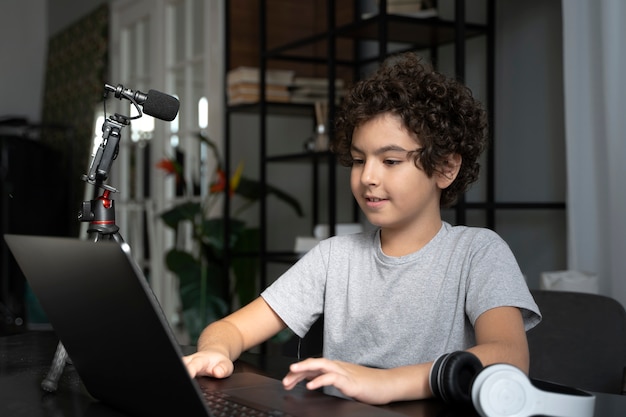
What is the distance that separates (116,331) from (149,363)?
0.20 ft

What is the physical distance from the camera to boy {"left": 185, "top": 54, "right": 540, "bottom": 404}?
1271mm

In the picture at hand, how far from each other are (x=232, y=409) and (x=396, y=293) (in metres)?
0.49

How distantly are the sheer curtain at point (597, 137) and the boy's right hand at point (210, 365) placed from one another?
133 centimetres

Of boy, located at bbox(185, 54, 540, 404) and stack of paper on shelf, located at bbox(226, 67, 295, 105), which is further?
stack of paper on shelf, located at bbox(226, 67, 295, 105)

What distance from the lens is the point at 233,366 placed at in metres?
1.19

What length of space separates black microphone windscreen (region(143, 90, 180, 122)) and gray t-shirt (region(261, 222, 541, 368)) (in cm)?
37

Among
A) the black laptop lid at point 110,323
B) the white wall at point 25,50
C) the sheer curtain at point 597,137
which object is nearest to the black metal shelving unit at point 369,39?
the sheer curtain at point 597,137

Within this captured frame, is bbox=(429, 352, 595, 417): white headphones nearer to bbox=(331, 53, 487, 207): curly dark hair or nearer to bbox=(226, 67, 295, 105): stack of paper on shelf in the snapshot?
bbox=(331, 53, 487, 207): curly dark hair

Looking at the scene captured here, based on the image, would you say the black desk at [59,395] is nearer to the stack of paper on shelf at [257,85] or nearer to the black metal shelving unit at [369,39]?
the black metal shelving unit at [369,39]

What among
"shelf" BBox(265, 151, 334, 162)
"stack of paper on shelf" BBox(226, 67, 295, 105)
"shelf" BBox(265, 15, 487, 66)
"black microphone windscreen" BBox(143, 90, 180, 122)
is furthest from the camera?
"stack of paper on shelf" BBox(226, 67, 295, 105)

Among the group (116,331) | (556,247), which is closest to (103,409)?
(116,331)

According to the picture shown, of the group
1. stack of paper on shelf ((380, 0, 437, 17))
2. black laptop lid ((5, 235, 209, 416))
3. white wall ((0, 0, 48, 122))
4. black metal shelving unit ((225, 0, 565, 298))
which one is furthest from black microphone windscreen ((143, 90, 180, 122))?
white wall ((0, 0, 48, 122))

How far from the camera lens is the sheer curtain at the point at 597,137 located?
2123 mm

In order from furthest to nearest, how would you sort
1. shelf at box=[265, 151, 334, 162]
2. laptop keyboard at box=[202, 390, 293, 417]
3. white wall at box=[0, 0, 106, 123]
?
1. white wall at box=[0, 0, 106, 123]
2. shelf at box=[265, 151, 334, 162]
3. laptop keyboard at box=[202, 390, 293, 417]
